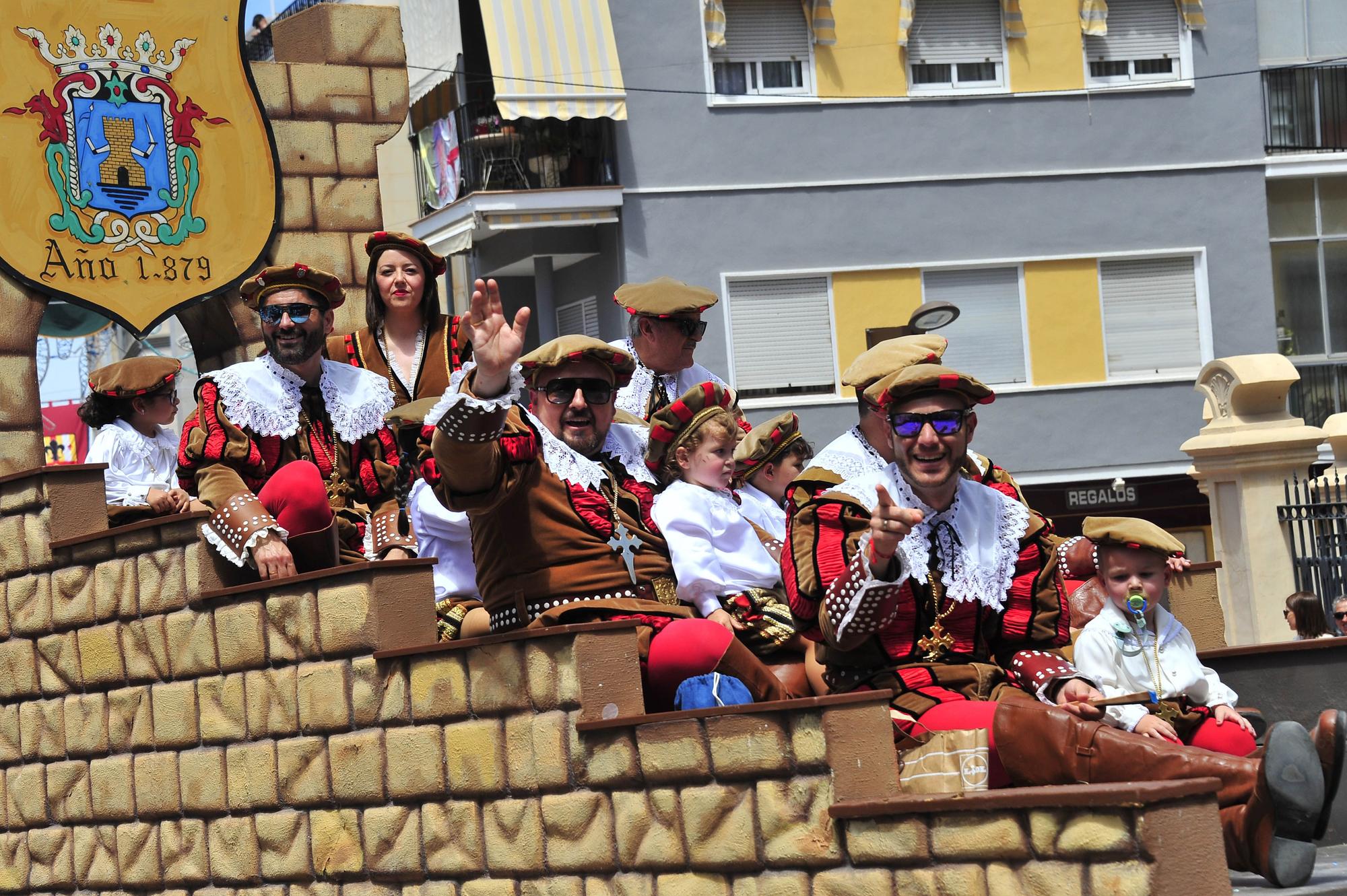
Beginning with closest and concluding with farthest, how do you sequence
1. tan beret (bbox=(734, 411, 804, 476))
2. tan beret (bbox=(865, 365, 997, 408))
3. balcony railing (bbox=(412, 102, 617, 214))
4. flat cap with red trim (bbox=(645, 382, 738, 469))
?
tan beret (bbox=(865, 365, 997, 408)) < flat cap with red trim (bbox=(645, 382, 738, 469)) < tan beret (bbox=(734, 411, 804, 476)) < balcony railing (bbox=(412, 102, 617, 214))

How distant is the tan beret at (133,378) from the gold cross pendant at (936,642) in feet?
14.3

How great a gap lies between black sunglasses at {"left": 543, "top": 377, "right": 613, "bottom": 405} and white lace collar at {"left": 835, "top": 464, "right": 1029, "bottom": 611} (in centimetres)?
113

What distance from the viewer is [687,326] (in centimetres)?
783

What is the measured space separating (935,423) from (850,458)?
543 mm

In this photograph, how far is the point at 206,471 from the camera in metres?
7.36

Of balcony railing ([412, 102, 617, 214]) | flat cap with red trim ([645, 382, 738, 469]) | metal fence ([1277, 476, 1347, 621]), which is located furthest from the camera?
balcony railing ([412, 102, 617, 214])

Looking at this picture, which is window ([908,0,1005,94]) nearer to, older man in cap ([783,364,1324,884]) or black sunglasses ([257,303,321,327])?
black sunglasses ([257,303,321,327])

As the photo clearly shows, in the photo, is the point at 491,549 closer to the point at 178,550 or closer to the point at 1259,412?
the point at 178,550

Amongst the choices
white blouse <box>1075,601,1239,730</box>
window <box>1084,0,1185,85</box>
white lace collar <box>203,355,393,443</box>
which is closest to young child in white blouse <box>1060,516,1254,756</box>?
white blouse <box>1075,601,1239,730</box>

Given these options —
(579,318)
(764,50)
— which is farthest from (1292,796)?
(764,50)

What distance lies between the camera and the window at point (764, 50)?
72.7ft

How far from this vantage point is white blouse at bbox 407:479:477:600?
7.48m

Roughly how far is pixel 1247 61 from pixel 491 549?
64.3 feet

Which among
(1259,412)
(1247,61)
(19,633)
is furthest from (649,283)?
(1247,61)
